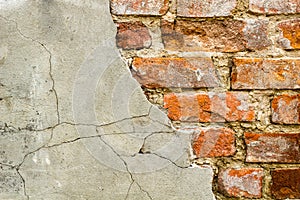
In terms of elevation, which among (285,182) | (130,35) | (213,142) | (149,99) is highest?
(130,35)

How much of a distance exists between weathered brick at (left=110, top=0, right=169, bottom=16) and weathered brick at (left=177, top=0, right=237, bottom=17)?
0.16 feet

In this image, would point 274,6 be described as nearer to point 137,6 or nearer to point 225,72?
point 225,72

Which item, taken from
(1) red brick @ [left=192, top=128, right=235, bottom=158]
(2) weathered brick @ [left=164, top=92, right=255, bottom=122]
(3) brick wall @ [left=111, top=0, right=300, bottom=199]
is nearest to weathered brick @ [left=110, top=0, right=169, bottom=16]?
(3) brick wall @ [left=111, top=0, right=300, bottom=199]

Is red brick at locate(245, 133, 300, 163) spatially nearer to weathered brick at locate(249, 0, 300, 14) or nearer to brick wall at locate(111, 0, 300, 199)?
brick wall at locate(111, 0, 300, 199)

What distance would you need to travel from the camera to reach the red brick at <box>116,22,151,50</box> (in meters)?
1.01

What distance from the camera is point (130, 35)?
3.33 ft

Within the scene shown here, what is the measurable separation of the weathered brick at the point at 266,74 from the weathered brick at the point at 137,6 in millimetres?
252

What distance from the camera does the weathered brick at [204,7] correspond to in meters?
1.01

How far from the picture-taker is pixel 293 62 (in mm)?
1015

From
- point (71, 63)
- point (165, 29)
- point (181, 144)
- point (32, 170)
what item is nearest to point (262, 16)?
point (165, 29)

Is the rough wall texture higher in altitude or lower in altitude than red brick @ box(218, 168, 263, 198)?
higher

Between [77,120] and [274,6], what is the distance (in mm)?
606

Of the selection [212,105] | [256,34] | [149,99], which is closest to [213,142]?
[212,105]

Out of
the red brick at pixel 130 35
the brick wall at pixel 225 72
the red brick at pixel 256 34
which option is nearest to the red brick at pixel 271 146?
the brick wall at pixel 225 72
